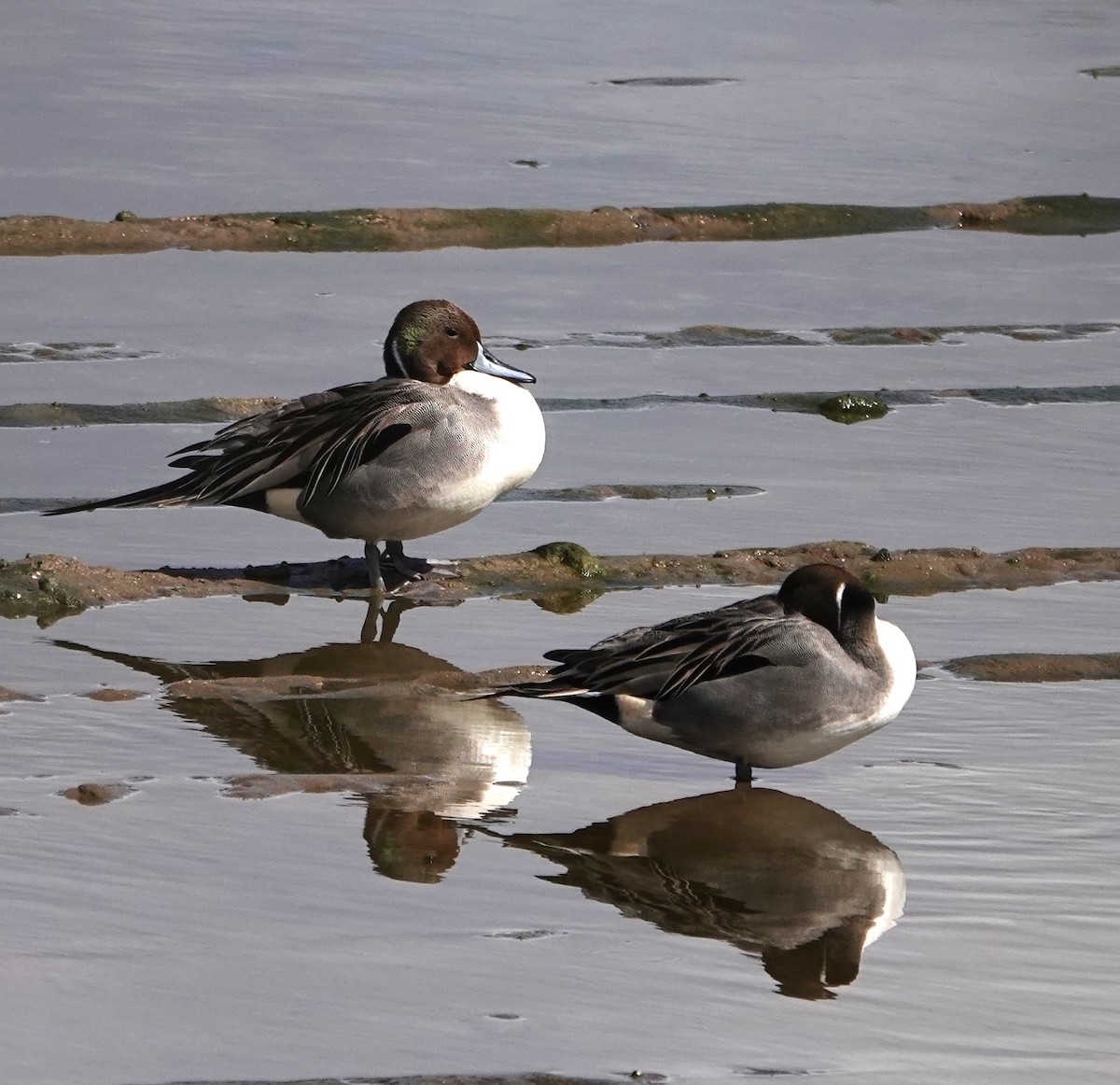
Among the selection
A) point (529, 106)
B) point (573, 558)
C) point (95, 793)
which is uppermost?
point (529, 106)

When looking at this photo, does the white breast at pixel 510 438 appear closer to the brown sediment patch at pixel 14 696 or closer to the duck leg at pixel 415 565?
the duck leg at pixel 415 565

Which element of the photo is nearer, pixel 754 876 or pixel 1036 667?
pixel 754 876

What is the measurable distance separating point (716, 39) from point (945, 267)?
6.32 metres

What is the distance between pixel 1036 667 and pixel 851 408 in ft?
10.8

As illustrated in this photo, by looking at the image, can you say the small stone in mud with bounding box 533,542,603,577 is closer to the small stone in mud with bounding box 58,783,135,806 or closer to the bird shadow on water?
the bird shadow on water

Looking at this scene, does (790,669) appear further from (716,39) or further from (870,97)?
(716,39)

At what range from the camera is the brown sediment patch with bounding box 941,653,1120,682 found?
701cm

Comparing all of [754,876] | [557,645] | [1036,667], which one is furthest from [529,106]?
[754,876]

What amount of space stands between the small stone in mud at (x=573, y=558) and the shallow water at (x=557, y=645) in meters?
0.21

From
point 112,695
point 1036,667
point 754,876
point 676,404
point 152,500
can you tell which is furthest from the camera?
point 676,404

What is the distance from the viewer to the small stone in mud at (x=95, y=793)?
5664mm

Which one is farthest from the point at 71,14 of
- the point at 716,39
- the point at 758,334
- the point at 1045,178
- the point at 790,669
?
the point at 790,669

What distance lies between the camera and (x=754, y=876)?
18.2ft

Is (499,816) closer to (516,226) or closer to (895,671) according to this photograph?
(895,671)
